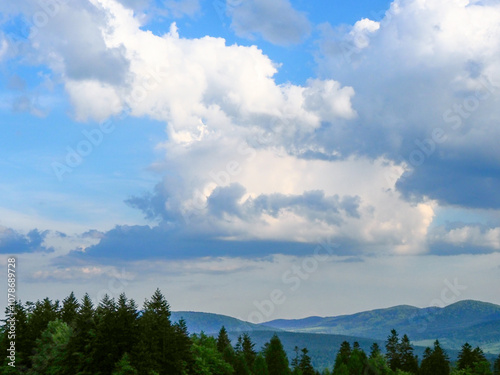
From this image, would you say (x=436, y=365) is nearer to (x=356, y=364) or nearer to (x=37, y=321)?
(x=356, y=364)

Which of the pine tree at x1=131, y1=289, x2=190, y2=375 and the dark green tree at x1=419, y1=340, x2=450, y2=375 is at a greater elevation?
the pine tree at x1=131, y1=289, x2=190, y2=375

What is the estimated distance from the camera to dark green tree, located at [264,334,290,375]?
11738 centimetres

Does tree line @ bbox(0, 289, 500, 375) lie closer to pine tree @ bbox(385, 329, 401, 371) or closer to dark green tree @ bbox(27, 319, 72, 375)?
dark green tree @ bbox(27, 319, 72, 375)

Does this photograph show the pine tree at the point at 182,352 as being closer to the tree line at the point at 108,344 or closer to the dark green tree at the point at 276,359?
the tree line at the point at 108,344

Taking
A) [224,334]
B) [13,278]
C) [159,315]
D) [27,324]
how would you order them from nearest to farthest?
1. [13,278]
2. [159,315]
3. [27,324]
4. [224,334]

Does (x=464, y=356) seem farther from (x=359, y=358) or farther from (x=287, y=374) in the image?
(x=287, y=374)

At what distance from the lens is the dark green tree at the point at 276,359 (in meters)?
117

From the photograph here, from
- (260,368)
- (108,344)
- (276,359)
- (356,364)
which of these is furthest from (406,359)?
(108,344)

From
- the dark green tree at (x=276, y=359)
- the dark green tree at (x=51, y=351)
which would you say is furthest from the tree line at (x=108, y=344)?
the dark green tree at (x=276, y=359)

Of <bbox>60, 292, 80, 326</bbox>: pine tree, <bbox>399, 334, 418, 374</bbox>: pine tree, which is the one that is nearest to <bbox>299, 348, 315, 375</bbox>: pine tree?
<bbox>399, 334, 418, 374</bbox>: pine tree

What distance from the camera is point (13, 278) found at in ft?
191

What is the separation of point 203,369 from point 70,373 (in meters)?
20.8

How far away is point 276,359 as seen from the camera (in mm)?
118875

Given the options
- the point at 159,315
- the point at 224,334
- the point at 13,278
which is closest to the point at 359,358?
the point at 224,334
